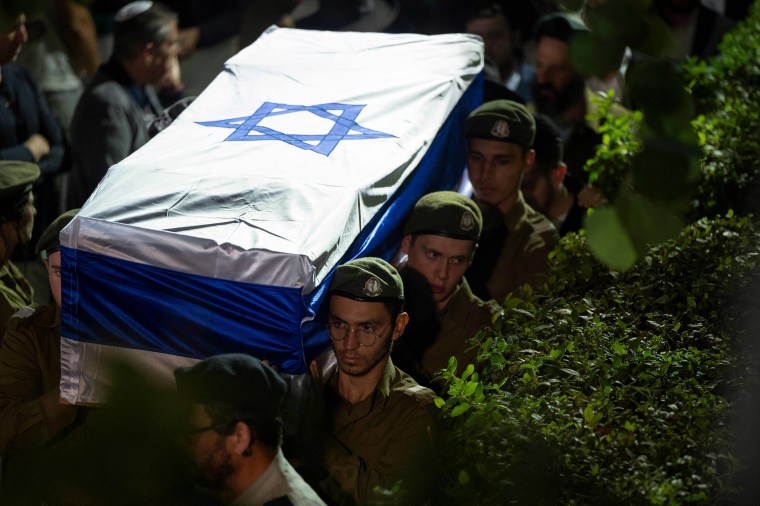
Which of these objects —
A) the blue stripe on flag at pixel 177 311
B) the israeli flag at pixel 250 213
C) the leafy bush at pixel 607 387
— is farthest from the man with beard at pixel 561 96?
the blue stripe on flag at pixel 177 311

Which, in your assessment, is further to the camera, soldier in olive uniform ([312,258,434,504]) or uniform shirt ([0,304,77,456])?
uniform shirt ([0,304,77,456])

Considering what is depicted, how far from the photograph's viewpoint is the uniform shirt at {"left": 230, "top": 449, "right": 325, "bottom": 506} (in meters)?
2.38

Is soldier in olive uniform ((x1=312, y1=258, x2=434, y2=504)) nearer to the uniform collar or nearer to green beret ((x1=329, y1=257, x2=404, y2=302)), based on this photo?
green beret ((x1=329, y1=257, x2=404, y2=302))

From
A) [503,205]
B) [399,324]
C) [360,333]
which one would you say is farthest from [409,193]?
[360,333]

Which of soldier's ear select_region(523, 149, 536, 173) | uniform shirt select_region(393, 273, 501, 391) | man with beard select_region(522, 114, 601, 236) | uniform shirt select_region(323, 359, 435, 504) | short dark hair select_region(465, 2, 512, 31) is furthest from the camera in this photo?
short dark hair select_region(465, 2, 512, 31)

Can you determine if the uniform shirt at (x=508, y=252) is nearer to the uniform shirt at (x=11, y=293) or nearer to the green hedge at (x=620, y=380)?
the green hedge at (x=620, y=380)

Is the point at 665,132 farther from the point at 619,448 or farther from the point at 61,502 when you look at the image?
the point at 619,448

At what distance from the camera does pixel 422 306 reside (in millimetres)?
3834

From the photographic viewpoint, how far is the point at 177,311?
10.3 ft

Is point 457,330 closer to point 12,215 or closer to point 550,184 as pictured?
point 550,184

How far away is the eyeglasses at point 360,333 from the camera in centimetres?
320

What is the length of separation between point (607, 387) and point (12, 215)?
224cm

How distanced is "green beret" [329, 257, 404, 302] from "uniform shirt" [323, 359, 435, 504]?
0.26 metres

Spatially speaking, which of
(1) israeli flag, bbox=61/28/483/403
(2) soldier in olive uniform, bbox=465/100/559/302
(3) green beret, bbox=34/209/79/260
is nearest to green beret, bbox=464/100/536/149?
(2) soldier in olive uniform, bbox=465/100/559/302
